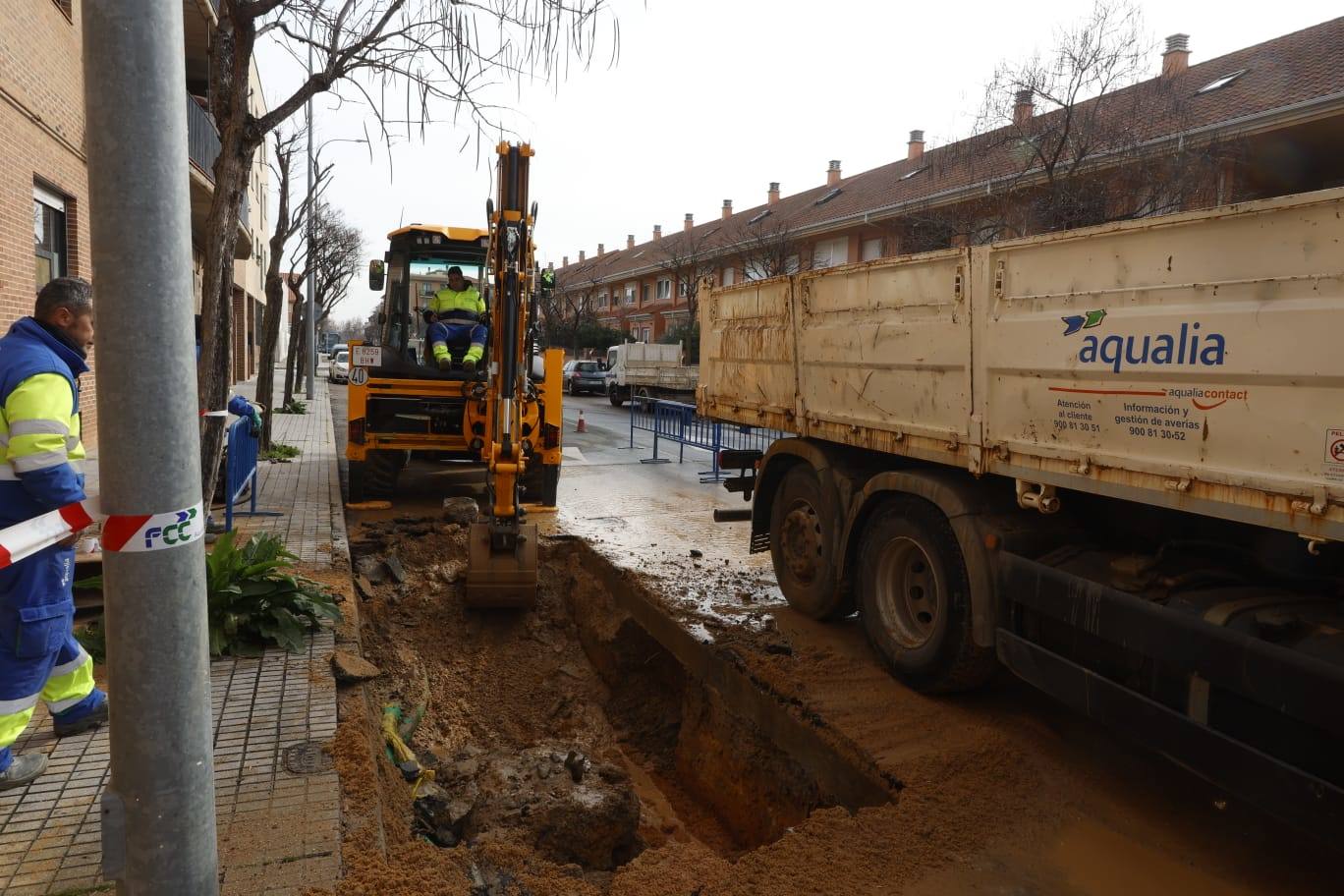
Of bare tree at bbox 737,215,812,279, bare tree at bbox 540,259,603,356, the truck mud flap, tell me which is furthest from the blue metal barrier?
bare tree at bbox 540,259,603,356

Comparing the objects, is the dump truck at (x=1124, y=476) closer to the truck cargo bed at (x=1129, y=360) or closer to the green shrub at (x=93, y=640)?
the truck cargo bed at (x=1129, y=360)

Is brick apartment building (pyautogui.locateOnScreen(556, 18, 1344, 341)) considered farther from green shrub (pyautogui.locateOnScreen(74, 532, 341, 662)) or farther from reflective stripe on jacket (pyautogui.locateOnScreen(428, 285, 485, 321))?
green shrub (pyautogui.locateOnScreen(74, 532, 341, 662))

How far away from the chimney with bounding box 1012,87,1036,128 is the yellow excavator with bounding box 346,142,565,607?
8117mm

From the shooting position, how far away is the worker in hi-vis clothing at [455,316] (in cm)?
988

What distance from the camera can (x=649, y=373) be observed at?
1169 inches

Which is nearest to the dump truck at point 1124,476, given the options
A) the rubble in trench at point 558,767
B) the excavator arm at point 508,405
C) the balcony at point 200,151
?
the rubble in trench at point 558,767

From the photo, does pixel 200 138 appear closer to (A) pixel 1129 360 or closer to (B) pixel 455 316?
(B) pixel 455 316

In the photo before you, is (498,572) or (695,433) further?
(695,433)

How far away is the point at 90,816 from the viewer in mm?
3244

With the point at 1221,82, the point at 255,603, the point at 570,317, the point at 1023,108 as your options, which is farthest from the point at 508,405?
the point at 570,317

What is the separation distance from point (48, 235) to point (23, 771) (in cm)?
991

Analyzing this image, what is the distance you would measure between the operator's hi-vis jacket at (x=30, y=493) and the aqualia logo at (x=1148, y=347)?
4147 mm

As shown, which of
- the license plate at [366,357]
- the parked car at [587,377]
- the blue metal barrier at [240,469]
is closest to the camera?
the blue metal barrier at [240,469]

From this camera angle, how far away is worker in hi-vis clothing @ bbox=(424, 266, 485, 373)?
9.88 metres
